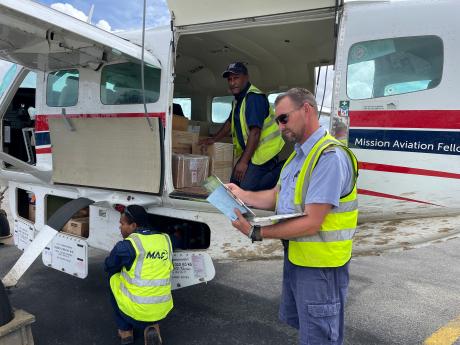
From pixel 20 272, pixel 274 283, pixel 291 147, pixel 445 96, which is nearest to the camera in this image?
pixel 445 96

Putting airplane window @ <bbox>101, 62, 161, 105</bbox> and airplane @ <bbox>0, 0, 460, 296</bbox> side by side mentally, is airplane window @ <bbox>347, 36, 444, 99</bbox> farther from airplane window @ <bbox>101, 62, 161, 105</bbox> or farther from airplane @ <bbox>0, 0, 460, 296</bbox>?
airplane window @ <bbox>101, 62, 161, 105</bbox>

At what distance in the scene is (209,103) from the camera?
7.19 metres

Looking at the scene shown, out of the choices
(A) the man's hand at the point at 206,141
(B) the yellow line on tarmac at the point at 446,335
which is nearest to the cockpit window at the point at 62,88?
(A) the man's hand at the point at 206,141

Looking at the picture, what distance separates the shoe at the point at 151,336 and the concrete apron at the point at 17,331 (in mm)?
871

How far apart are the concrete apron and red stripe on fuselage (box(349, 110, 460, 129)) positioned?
2865 mm

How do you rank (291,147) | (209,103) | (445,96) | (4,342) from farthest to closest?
(209,103)
(291,147)
(4,342)
(445,96)

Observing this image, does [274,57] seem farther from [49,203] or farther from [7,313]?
[7,313]

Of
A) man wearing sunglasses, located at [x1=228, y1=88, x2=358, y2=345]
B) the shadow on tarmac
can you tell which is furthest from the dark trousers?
the shadow on tarmac

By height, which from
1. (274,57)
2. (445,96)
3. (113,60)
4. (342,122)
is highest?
(274,57)

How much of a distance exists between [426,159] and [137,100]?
254cm

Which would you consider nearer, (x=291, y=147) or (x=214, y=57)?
(x=291, y=147)

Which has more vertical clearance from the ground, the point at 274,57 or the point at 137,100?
the point at 274,57

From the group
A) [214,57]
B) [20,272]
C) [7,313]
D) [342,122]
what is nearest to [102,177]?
[20,272]

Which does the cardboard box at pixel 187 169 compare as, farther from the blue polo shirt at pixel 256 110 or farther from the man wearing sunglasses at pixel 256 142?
the blue polo shirt at pixel 256 110
